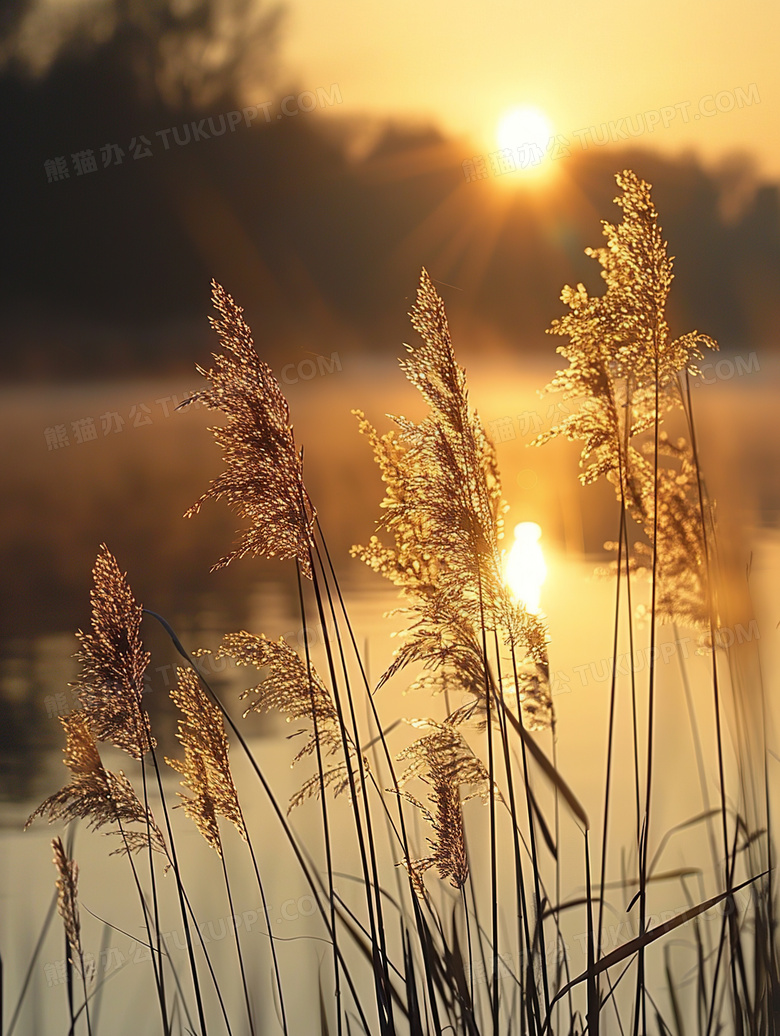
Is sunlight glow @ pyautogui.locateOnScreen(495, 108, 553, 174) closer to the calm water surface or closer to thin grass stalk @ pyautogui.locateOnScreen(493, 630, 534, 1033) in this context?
the calm water surface

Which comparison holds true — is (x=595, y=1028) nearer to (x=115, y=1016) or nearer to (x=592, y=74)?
(x=115, y=1016)

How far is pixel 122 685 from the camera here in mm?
1012

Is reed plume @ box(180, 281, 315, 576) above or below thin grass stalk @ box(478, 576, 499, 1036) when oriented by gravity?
above

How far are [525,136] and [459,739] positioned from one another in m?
1.63

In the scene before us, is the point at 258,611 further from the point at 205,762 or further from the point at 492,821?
the point at 492,821

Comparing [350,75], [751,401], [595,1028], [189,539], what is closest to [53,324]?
[189,539]

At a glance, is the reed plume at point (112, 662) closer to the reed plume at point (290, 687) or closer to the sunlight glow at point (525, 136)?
the reed plume at point (290, 687)

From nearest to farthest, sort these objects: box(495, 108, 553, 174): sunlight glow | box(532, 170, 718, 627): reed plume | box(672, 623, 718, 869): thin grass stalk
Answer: box(532, 170, 718, 627): reed plume, box(672, 623, 718, 869): thin grass stalk, box(495, 108, 553, 174): sunlight glow

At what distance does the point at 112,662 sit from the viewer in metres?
1.00

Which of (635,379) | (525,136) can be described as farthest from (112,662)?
(525,136)

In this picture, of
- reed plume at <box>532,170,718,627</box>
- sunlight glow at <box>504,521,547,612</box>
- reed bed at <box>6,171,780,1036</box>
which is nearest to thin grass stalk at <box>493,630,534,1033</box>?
reed bed at <box>6,171,780,1036</box>

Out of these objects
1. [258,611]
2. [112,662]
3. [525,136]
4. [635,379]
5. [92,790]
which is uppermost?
[525,136]

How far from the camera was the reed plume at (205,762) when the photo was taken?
1.00m

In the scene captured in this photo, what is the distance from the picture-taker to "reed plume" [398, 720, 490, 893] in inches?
37.1
